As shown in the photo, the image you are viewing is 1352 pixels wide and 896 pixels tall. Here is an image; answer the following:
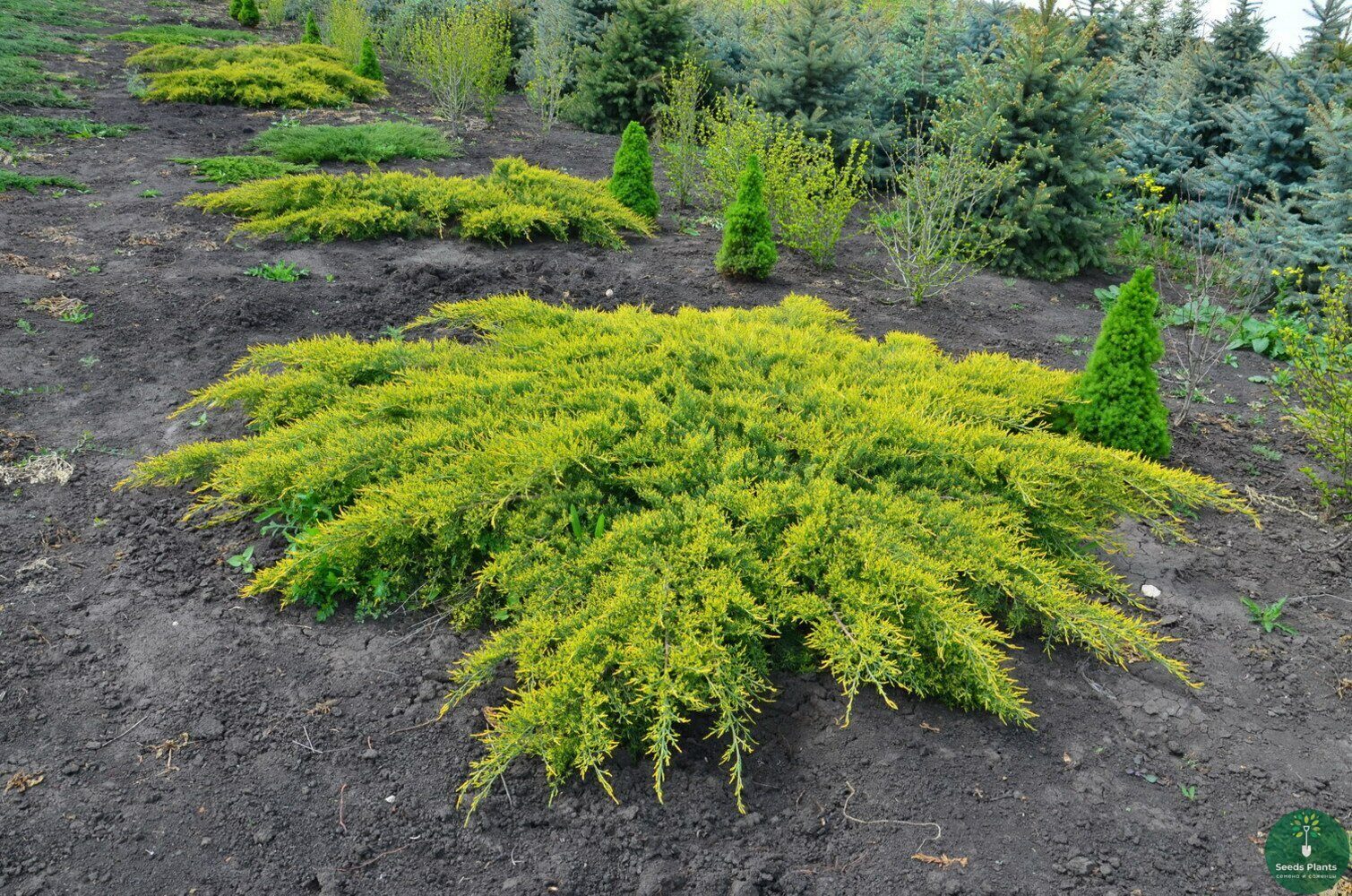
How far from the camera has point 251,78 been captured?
12703 millimetres

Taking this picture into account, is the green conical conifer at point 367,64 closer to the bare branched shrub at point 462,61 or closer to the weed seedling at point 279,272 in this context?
the bare branched shrub at point 462,61

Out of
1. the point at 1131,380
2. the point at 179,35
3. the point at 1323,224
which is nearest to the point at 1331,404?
Result: the point at 1131,380

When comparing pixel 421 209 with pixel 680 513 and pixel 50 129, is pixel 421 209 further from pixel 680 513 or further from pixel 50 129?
pixel 50 129

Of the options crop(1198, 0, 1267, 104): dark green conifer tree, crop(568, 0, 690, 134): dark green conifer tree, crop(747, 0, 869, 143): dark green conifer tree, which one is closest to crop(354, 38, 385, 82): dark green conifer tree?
crop(568, 0, 690, 134): dark green conifer tree

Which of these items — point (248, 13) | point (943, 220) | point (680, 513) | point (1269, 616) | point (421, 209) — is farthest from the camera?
point (248, 13)

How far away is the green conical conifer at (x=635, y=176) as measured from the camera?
26.7 ft

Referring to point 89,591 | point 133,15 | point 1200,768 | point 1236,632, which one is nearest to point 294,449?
point 89,591

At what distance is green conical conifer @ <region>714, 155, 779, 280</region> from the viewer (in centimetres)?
652

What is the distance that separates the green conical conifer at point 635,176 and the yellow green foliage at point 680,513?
3.93 metres

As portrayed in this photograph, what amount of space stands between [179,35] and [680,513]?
785 inches

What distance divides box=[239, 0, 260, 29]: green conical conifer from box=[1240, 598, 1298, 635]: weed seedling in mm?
25249

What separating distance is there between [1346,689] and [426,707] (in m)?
3.50

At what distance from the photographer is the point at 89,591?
3428mm

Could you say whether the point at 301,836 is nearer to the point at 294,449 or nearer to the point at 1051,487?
the point at 294,449
